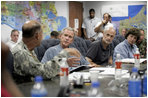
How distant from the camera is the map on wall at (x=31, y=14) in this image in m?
5.27

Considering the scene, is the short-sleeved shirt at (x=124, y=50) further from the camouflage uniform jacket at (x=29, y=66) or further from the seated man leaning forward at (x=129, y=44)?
the camouflage uniform jacket at (x=29, y=66)

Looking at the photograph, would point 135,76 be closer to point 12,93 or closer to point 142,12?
point 12,93

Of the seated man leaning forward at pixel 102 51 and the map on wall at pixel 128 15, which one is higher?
the map on wall at pixel 128 15

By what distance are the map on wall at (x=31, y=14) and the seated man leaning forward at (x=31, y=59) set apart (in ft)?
10.8

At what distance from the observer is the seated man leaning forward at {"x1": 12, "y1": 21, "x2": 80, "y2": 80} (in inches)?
73.4

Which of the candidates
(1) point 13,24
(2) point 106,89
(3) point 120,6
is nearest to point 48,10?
(1) point 13,24

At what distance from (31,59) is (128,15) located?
615 cm

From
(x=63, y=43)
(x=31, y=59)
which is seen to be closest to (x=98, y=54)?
(x=63, y=43)

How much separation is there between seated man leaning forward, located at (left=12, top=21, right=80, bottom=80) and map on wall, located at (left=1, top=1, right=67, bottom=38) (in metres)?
3.28

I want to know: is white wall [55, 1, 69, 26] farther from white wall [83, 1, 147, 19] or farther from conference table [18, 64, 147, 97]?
conference table [18, 64, 147, 97]

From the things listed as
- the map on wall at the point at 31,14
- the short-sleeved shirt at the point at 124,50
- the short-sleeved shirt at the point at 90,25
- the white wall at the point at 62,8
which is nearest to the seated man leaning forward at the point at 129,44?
Answer: the short-sleeved shirt at the point at 124,50

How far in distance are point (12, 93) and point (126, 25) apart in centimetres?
680

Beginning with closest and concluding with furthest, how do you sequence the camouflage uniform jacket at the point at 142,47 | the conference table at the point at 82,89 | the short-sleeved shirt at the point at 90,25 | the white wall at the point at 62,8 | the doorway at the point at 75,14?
the conference table at the point at 82,89, the camouflage uniform jacket at the point at 142,47, the white wall at the point at 62,8, the doorway at the point at 75,14, the short-sleeved shirt at the point at 90,25

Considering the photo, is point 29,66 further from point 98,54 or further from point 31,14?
point 31,14
